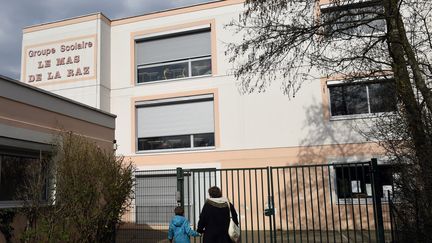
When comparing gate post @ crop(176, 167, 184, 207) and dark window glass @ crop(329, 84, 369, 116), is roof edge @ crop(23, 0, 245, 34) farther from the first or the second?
gate post @ crop(176, 167, 184, 207)

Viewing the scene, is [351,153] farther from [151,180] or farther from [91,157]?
[91,157]

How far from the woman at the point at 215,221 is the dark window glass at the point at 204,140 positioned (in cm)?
1022

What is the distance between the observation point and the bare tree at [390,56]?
7141 millimetres

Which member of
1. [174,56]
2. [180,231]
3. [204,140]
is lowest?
[180,231]

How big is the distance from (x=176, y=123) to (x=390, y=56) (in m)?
11.1

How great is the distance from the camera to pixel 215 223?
7.06m

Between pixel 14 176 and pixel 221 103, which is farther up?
pixel 221 103

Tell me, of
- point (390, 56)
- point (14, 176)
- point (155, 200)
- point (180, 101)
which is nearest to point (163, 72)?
point (180, 101)

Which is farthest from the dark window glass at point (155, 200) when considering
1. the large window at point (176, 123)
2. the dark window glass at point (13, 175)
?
the dark window glass at point (13, 175)

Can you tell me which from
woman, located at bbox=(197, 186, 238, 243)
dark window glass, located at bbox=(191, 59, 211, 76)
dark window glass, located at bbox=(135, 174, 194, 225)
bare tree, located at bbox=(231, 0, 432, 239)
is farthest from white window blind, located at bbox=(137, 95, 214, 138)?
woman, located at bbox=(197, 186, 238, 243)

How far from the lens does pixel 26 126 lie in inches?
341

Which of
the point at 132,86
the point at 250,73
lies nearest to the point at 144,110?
the point at 132,86

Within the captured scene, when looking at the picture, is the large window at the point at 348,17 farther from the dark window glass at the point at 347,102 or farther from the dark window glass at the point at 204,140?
the dark window glass at the point at 204,140

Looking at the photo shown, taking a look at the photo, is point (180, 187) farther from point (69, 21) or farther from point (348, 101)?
point (69, 21)
